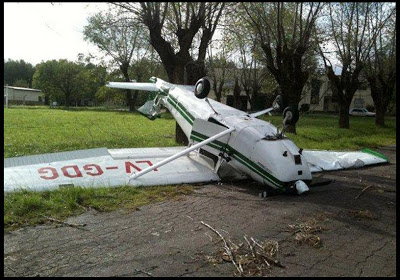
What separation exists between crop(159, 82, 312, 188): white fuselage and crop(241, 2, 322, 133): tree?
8.99m

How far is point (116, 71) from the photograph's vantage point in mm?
57156

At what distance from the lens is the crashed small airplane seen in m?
7.38

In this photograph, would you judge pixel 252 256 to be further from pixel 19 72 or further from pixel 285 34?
pixel 19 72

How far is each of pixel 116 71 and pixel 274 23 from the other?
42.2 m

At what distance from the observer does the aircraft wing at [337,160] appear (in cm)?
1035

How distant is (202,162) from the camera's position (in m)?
9.40

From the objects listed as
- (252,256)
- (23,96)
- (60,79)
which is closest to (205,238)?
(252,256)

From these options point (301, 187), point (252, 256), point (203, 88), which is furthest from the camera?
point (203, 88)

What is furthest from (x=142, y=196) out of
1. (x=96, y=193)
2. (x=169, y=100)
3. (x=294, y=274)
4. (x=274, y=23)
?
(x=274, y=23)

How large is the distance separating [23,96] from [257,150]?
89.5m

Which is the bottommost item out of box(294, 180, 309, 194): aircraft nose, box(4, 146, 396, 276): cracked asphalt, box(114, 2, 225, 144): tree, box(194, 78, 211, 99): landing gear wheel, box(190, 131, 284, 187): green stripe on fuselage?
box(4, 146, 396, 276): cracked asphalt

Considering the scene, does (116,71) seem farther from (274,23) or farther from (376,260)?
(376,260)

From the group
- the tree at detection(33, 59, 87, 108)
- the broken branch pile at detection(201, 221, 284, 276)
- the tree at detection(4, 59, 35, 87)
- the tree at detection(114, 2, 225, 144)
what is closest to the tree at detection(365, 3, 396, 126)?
the tree at detection(114, 2, 225, 144)

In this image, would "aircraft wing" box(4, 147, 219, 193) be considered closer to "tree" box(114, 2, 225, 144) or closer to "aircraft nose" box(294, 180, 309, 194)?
"aircraft nose" box(294, 180, 309, 194)
